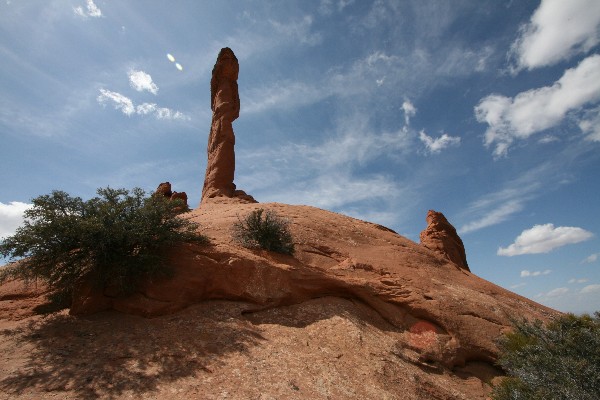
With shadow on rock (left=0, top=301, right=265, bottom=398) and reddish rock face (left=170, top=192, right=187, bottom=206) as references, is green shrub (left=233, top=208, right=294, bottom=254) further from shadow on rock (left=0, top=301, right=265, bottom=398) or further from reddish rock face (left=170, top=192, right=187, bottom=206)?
reddish rock face (left=170, top=192, right=187, bottom=206)

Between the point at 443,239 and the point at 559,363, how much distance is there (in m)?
25.7

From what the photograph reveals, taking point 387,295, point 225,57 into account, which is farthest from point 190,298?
point 225,57

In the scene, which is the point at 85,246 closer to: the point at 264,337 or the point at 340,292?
the point at 264,337

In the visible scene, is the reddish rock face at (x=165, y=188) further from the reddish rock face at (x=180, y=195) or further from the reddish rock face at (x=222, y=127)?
the reddish rock face at (x=222, y=127)

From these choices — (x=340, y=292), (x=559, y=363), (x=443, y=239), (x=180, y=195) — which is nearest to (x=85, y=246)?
(x=340, y=292)

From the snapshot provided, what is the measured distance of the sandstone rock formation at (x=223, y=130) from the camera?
34062mm

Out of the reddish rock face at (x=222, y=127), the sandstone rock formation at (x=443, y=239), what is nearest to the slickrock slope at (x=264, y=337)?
the sandstone rock formation at (x=443, y=239)

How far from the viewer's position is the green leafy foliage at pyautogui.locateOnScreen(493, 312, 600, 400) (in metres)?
7.59

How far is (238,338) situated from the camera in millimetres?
9328

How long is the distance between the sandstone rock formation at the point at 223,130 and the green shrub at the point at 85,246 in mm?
21530

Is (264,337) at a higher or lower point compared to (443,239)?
lower

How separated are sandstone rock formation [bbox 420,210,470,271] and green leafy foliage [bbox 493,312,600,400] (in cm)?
2247

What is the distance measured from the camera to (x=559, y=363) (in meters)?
8.34

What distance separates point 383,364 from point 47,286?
33.6 feet
